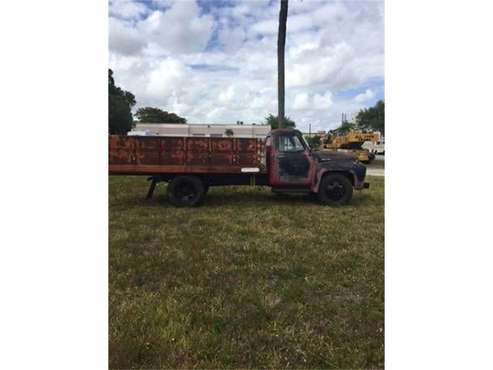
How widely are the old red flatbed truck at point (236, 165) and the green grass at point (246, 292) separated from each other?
1.14 m

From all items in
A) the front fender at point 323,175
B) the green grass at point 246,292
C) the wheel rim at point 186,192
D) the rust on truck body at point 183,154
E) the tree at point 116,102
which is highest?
the tree at point 116,102

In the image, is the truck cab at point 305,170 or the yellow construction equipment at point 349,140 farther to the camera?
the yellow construction equipment at point 349,140

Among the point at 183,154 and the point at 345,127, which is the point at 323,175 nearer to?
the point at 183,154

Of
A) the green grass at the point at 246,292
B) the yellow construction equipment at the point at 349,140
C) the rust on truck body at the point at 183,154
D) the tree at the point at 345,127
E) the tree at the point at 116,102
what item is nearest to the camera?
the green grass at the point at 246,292

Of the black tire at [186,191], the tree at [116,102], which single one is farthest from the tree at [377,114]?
the black tire at [186,191]

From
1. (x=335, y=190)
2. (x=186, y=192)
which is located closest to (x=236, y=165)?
(x=186, y=192)

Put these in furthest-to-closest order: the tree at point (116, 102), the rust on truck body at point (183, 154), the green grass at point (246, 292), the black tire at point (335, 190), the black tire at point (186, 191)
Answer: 1. the black tire at point (335, 190)
2. the black tire at point (186, 191)
3. the rust on truck body at point (183, 154)
4. the tree at point (116, 102)
5. the green grass at point (246, 292)

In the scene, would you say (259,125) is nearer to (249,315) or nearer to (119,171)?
(119,171)

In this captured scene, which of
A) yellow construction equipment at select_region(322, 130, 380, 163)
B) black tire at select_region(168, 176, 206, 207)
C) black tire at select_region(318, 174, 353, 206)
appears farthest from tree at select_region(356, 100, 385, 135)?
yellow construction equipment at select_region(322, 130, 380, 163)

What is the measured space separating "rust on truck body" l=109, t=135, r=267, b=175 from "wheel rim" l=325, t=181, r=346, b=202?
1.39 meters

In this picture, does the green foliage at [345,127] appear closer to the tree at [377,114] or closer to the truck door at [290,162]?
the tree at [377,114]

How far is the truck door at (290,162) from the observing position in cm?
629

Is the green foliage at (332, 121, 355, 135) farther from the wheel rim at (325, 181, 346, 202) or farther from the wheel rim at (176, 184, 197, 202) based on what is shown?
the wheel rim at (176, 184, 197, 202)

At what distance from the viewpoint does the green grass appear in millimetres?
2023
